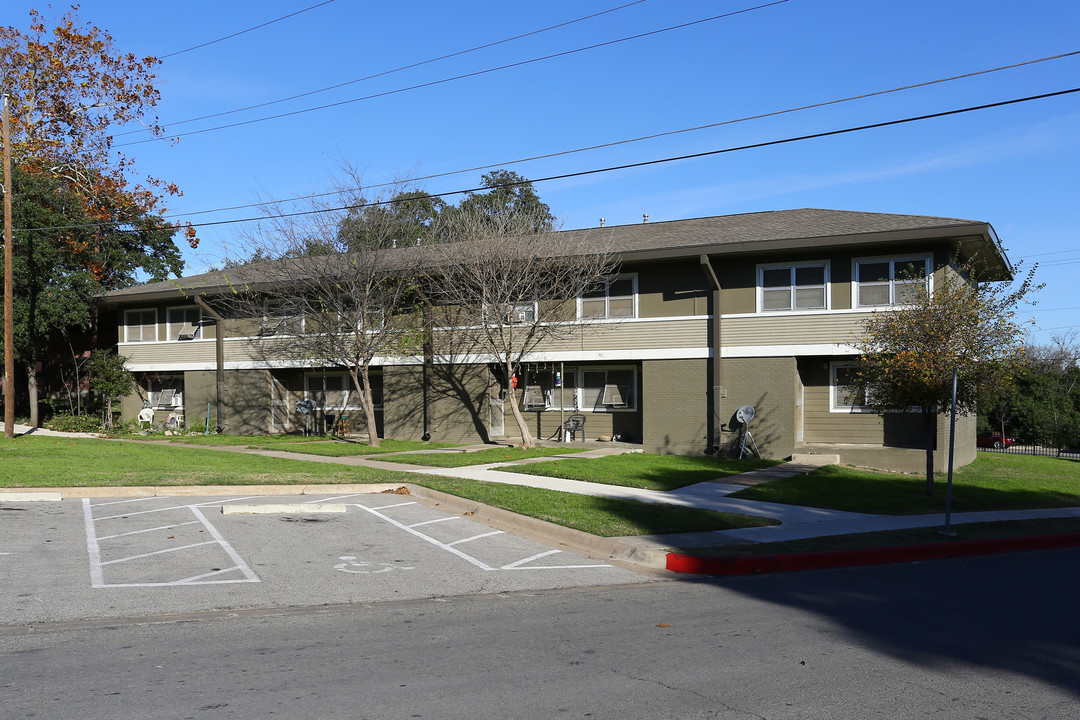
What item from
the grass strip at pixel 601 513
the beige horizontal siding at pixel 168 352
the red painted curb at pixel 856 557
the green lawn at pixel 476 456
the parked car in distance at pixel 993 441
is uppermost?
the beige horizontal siding at pixel 168 352

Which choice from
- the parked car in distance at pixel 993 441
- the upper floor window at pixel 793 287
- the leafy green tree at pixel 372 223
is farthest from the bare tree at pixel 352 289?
the parked car in distance at pixel 993 441

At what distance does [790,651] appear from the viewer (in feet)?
22.1

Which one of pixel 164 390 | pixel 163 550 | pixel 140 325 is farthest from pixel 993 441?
pixel 163 550

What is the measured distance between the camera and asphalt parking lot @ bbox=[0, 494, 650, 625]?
8.48 m

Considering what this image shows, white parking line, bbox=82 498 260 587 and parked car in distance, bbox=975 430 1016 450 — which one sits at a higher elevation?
white parking line, bbox=82 498 260 587

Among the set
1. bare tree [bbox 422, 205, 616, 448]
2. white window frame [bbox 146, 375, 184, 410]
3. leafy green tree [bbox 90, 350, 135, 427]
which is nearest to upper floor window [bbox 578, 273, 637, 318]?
bare tree [bbox 422, 205, 616, 448]

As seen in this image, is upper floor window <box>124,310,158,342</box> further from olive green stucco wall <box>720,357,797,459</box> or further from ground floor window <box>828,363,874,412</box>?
ground floor window <box>828,363,874,412</box>

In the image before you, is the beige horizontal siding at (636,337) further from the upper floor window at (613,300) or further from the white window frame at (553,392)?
the white window frame at (553,392)

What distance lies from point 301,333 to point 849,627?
71.1ft

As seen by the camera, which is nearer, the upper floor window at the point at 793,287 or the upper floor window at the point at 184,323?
the upper floor window at the point at 793,287

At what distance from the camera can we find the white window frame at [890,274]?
2105 cm

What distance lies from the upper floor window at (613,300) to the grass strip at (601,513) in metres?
10.1

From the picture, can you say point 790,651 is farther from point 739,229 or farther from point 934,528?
point 739,229

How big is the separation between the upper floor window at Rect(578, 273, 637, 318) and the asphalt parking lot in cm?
1189
